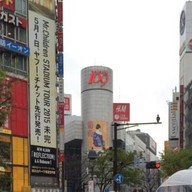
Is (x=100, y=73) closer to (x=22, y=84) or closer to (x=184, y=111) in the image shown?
(x=184, y=111)

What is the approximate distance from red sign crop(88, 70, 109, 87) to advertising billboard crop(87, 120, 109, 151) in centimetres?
668

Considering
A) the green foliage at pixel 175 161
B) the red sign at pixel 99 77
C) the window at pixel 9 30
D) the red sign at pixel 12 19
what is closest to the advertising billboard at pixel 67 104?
the red sign at pixel 99 77

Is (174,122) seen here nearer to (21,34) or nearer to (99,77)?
(99,77)

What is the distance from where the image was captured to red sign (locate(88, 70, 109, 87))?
115812mm

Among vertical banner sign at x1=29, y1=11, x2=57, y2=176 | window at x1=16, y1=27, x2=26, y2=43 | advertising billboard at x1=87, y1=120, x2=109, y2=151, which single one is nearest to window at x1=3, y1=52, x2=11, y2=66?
window at x1=16, y1=27, x2=26, y2=43

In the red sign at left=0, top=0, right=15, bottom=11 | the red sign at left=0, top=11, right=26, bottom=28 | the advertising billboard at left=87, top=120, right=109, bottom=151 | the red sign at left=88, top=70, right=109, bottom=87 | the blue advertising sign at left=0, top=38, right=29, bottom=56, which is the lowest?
the advertising billboard at left=87, top=120, right=109, bottom=151

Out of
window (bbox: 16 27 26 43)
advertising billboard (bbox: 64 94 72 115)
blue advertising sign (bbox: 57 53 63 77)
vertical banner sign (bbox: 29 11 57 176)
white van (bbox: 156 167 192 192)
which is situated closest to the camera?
white van (bbox: 156 167 192 192)

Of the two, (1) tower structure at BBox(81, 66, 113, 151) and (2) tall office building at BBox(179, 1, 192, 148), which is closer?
(1) tower structure at BBox(81, 66, 113, 151)

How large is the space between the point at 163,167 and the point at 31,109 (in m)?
29.7

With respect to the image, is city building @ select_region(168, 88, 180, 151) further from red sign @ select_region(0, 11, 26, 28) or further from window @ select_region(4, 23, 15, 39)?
window @ select_region(4, 23, 15, 39)

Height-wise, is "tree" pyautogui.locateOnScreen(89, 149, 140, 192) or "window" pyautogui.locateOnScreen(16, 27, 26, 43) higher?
"window" pyautogui.locateOnScreen(16, 27, 26, 43)

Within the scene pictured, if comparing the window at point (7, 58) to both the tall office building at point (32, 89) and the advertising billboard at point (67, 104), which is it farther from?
the advertising billboard at point (67, 104)

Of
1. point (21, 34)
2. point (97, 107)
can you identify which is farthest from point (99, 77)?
point (21, 34)

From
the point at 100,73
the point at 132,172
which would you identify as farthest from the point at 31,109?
the point at 100,73
